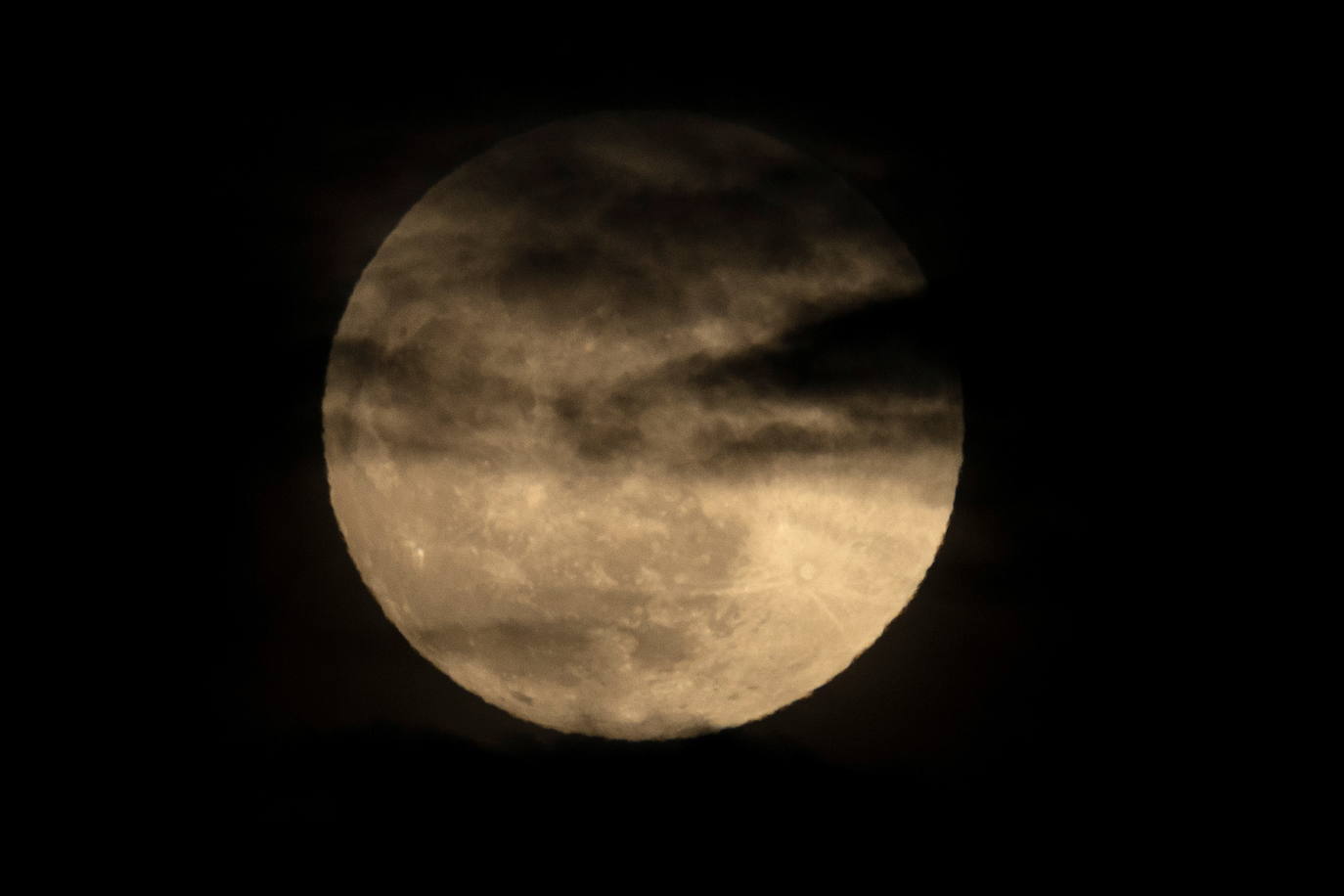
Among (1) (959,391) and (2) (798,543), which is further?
(1) (959,391)

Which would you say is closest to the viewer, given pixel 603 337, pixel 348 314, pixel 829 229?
pixel 603 337

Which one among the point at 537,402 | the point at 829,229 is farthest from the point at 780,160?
the point at 537,402

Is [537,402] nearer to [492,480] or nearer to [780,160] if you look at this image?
[492,480]

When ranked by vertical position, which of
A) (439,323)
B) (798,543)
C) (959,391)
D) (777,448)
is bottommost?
(798,543)

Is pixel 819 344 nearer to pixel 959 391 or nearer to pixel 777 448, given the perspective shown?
pixel 777 448

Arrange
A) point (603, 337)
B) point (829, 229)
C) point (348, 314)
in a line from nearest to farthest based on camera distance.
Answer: point (603, 337) → point (829, 229) → point (348, 314)

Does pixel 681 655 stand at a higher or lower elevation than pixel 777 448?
lower
